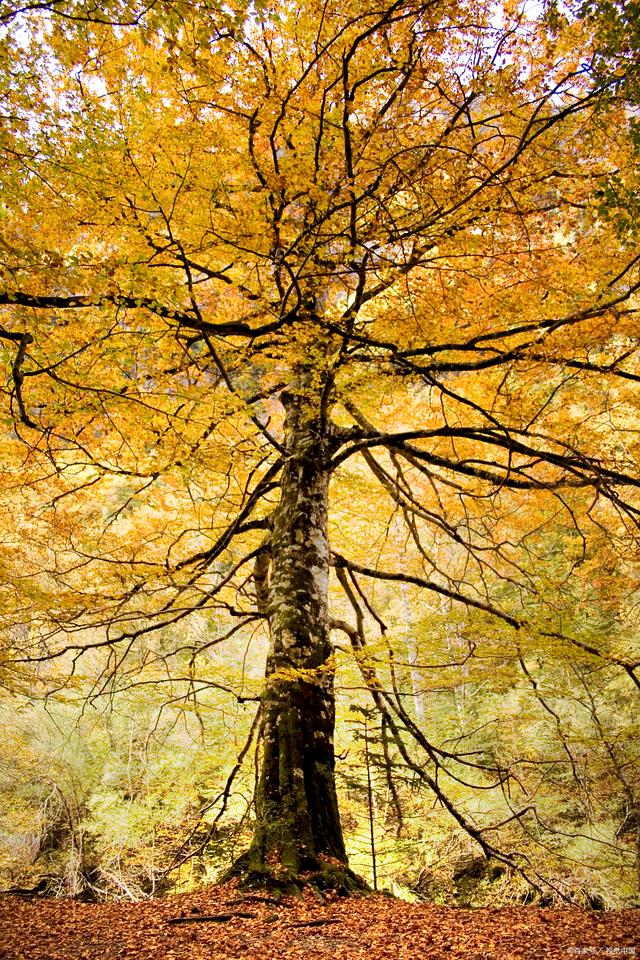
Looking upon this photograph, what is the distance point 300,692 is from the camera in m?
4.08

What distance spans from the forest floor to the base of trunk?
0.09 metres

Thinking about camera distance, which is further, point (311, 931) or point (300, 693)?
point (300, 693)

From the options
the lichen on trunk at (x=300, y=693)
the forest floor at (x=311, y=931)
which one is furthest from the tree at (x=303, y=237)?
the forest floor at (x=311, y=931)

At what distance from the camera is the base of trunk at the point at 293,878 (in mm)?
3334

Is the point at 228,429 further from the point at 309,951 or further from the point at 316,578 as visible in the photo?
the point at 309,951

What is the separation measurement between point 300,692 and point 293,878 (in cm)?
109

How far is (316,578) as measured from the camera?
4480 millimetres

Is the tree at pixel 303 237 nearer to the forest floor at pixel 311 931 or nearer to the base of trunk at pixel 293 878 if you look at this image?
the base of trunk at pixel 293 878

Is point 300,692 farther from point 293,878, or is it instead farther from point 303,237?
point 303,237

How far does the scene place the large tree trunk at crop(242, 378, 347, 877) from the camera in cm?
362

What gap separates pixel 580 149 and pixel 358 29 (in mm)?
1628

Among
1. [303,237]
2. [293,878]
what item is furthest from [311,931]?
[303,237]

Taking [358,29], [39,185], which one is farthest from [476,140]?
[39,185]

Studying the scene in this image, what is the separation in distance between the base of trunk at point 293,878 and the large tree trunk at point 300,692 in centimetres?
2
